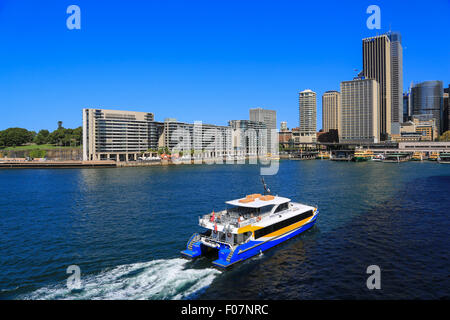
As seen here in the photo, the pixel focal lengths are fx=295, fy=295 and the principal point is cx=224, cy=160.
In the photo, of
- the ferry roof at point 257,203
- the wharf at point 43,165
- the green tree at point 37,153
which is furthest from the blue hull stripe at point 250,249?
the green tree at point 37,153

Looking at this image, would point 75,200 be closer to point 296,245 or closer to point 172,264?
point 172,264

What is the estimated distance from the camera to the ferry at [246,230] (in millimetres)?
24781

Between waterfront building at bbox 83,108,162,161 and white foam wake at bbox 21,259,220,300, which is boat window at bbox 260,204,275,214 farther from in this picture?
waterfront building at bbox 83,108,162,161

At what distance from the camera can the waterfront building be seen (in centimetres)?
16938

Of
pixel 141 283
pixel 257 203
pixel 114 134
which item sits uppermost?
pixel 114 134

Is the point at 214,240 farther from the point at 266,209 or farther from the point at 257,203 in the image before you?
the point at 266,209

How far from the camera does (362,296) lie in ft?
64.3

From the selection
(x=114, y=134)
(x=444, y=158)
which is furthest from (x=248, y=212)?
(x=444, y=158)

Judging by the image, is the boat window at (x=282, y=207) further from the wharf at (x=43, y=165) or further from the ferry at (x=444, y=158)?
the ferry at (x=444, y=158)

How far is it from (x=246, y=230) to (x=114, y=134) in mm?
165617

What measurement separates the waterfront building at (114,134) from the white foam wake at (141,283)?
160m

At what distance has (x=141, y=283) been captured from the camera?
21281mm
